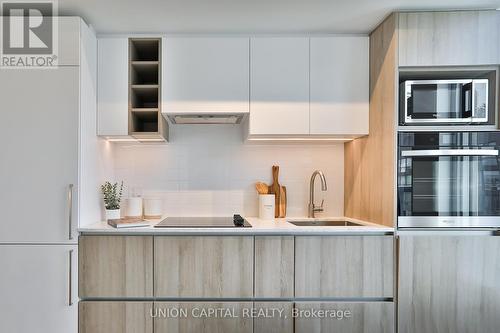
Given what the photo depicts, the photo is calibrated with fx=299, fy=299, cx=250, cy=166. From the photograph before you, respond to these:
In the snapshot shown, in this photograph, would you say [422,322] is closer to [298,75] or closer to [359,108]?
[359,108]

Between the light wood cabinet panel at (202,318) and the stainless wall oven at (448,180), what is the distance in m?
1.17

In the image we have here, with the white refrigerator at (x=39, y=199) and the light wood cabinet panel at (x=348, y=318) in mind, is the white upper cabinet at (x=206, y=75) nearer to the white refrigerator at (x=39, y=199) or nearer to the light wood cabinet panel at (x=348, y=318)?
the white refrigerator at (x=39, y=199)

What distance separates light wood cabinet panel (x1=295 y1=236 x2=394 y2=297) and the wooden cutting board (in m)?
0.58

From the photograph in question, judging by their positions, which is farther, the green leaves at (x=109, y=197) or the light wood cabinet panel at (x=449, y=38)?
the green leaves at (x=109, y=197)

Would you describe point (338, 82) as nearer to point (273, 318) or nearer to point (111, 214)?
point (273, 318)

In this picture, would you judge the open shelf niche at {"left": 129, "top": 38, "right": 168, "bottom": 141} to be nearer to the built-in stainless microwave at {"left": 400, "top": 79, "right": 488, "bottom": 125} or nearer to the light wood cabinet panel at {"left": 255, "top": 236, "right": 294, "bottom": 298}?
the light wood cabinet panel at {"left": 255, "top": 236, "right": 294, "bottom": 298}

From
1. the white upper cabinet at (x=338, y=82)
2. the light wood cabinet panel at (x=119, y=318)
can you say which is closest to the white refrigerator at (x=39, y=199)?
the light wood cabinet panel at (x=119, y=318)

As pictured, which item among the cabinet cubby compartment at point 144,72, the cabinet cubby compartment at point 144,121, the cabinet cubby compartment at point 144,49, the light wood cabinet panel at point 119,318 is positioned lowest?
the light wood cabinet panel at point 119,318

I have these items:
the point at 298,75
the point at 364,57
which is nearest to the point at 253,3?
the point at 298,75

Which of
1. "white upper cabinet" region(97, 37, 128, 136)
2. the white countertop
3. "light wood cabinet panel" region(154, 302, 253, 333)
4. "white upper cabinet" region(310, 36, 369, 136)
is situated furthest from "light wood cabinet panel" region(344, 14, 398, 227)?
"white upper cabinet" region(97, 37, 128, 136)

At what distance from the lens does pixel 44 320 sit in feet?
6.05

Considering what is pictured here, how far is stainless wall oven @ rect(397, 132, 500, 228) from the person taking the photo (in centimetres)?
185

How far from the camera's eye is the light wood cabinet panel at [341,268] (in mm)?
1879

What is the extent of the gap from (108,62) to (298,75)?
4.41ft
